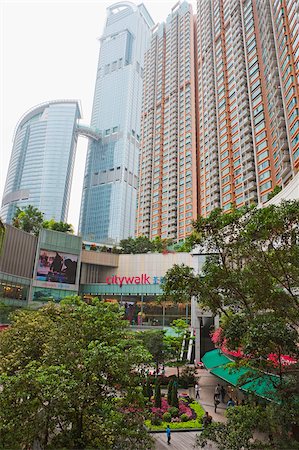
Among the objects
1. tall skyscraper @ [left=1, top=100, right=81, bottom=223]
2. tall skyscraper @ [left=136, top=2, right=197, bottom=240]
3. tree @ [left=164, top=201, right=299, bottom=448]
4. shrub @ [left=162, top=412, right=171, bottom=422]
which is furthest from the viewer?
tall skyscraper @ [left=1, top=100, right=81, bottom=223]

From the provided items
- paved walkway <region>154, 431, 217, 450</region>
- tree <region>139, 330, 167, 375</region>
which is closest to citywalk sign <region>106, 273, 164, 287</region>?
tree <region>139, 330, 167, 375</region>

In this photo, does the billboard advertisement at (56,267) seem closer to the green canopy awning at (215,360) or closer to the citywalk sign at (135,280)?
the citywalk sign at (135,280)

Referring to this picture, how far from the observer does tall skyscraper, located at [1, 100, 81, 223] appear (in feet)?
494

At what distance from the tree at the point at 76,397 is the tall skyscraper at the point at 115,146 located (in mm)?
129420

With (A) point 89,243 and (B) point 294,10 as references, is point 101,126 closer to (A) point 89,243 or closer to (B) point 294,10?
(A) point 89,243

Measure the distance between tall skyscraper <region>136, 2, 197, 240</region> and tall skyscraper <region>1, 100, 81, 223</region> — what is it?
2180 inches

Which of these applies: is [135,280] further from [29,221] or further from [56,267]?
[29,221]

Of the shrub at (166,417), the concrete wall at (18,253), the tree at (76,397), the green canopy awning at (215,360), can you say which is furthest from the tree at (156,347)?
the concrete wall at (18,253)

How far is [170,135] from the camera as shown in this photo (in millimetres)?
106125

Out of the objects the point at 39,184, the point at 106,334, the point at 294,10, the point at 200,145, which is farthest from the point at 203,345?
the point at 39,184

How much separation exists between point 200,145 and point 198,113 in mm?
14685

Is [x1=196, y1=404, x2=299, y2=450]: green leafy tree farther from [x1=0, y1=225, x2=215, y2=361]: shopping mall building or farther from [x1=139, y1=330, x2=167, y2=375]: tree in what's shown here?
[x1=0, y1=225, x2=215, y2=361]: shopping mall building

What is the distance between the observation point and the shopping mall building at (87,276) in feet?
158

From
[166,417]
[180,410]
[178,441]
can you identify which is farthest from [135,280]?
[178,441]
